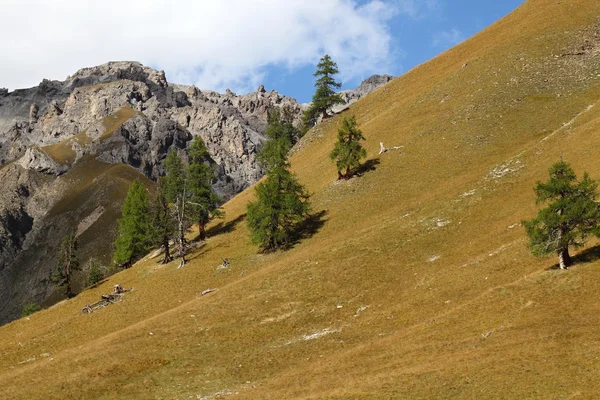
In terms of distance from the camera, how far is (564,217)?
35.9 metres

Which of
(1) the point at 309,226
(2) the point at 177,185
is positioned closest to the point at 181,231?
(2) the point at 177,185

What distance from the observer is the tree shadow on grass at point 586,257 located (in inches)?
1457

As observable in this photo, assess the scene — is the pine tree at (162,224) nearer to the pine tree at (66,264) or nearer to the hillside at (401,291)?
the hillside at (401,291)

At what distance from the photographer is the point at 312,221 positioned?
70.9m

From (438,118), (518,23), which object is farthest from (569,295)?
(518,23)

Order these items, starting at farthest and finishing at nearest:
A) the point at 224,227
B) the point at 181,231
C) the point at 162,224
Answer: the point at 224,227, the point at 162,224, the point at 181,231

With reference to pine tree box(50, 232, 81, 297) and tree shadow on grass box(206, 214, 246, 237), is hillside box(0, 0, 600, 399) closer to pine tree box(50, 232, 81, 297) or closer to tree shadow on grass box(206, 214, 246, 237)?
tree shadow on grass box(206, 214, 246, 237)

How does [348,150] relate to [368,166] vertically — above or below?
above

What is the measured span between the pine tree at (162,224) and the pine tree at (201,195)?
3585mm

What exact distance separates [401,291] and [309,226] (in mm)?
25728

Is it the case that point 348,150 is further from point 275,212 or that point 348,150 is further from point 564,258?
point 564,258

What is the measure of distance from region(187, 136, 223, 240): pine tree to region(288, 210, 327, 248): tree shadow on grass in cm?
1574

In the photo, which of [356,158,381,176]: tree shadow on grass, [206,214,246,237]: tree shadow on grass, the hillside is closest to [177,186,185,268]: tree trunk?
the hillside

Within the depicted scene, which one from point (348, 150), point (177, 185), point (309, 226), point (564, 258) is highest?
point (177, 185)
